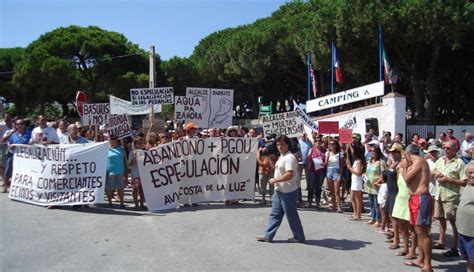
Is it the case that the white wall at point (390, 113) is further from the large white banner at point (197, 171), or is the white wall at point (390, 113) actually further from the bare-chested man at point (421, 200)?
the bare-chested man at point (421, 200)

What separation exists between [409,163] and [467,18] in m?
19.9

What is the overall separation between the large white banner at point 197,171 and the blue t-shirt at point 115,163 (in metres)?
0.52

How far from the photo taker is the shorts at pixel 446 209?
691 centimetres

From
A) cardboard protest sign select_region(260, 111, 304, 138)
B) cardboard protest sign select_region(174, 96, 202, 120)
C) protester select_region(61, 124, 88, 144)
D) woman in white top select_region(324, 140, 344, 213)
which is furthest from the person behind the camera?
cardboard protest sign select_region(174, 96, 202, 120)

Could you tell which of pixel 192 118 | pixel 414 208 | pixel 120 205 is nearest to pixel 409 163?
pixel 414 208

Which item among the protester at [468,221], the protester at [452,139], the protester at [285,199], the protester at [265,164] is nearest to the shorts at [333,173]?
the protester at [265,164]

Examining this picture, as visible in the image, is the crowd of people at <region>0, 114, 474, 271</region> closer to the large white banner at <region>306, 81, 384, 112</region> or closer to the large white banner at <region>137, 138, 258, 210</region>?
the large white banner at <region>137, 138, 258, 210</region>

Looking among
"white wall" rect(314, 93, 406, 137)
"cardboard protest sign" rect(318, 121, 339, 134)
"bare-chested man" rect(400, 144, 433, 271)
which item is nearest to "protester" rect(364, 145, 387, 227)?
"bare-chested man" rect(400, 144, 433, 271)

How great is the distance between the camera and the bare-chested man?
6.03m

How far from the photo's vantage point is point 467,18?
22891mm

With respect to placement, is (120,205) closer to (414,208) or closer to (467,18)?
(414,208)

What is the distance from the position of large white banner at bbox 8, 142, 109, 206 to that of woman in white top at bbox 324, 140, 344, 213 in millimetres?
4880

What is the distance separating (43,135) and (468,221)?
9.09 m

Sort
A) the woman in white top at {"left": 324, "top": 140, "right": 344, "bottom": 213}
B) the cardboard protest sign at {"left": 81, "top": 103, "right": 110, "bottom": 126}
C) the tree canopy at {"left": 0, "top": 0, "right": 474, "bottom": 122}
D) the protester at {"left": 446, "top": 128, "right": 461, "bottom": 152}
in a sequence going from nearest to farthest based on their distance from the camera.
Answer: the protester at {"left": 446, "top": 128, "right": 461, "bottom": 152}, the woman in white top at {"left": 324, "top": 140, "right": 344, "bottom": 213}, the cardboard protest sign at {"left": 81, "top": 103, "right": 110, "bottom": 126}, the tree canopy at {"left": 0, "top": 0, "right": 474, "bottom": 122}
